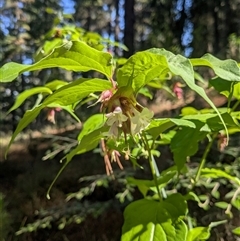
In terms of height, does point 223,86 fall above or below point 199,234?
above

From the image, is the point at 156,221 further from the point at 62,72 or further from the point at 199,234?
the point at 62,72

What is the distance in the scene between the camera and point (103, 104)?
59 cm

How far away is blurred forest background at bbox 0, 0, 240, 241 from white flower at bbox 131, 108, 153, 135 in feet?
2.77

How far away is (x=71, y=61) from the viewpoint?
503mm

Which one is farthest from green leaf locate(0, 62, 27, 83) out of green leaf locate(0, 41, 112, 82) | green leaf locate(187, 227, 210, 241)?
green leaf locate(187, 227, 210, 241)

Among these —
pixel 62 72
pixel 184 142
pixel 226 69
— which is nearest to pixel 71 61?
pixel 226 69

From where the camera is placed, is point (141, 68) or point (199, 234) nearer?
point (141, 68)

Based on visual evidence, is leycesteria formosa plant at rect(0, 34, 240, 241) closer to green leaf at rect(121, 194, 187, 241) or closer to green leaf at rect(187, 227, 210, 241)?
green leaf at rect(121, 194, 187, 241)

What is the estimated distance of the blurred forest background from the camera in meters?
4.08

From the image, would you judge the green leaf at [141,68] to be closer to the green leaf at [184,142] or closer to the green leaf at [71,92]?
the green leaf at [71,92]

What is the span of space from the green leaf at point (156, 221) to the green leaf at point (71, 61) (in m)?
0.27

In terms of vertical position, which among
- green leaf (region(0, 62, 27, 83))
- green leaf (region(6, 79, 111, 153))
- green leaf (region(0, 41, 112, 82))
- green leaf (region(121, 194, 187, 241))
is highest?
green leaf (region(0, 41, 112, 82))

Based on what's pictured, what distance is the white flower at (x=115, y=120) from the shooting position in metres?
0.54

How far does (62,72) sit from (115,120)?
10.8m
